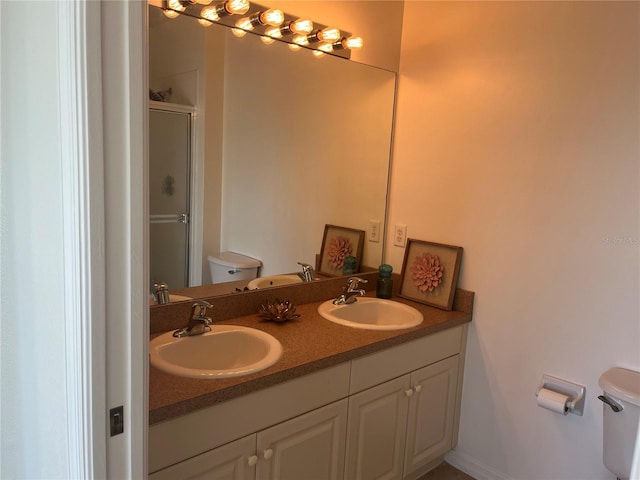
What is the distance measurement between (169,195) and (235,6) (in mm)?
736

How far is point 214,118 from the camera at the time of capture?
1.85 meters

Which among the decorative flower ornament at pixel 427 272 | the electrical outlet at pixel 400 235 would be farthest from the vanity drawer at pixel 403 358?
the electrical outlet at pixel 400 235

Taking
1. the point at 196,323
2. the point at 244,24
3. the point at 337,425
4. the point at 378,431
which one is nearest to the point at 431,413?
the point at 378,431

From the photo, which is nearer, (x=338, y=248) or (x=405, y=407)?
(x=405, y=407)

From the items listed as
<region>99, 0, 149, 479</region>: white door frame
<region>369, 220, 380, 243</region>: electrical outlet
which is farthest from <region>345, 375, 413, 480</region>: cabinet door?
<region>99, 0, 149, 479</region>: white door frame

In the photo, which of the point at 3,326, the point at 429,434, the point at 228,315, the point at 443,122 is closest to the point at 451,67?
the point at 443,122

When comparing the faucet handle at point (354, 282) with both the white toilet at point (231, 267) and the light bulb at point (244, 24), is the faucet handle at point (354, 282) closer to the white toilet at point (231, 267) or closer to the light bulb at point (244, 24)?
the white toilet at point (231, 267)

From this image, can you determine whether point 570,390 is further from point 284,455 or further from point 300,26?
point 300,26

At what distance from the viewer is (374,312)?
2.30 m

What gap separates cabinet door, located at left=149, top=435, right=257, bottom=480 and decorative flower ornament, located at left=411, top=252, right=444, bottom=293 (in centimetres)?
119

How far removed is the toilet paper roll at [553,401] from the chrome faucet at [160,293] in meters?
1.51

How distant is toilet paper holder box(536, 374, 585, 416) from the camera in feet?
6.21

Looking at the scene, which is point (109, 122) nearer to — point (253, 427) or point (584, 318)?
point (253, 427)

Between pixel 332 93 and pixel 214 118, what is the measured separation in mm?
635
